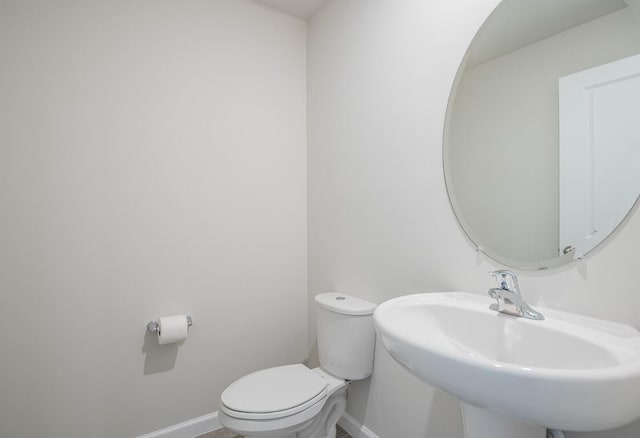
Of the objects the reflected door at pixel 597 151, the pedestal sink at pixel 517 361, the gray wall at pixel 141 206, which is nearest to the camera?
the pedestal sink at pixel 517 361

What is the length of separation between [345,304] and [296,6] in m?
1.77

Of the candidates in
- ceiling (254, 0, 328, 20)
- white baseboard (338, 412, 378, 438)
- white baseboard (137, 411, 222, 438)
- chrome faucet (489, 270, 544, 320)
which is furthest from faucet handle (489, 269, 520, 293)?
ceiling (254, 0, 328, 20)

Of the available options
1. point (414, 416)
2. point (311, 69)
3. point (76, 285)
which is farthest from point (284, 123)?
point (414, 416)

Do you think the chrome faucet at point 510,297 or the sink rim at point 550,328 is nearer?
the sink rim at point 550,328

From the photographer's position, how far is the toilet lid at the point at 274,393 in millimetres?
1248

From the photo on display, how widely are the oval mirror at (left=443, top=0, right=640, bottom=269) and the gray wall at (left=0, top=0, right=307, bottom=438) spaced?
45.6 inches

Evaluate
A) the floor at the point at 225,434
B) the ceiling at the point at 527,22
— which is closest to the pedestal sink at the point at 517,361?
the ceiling at the point at 527,22

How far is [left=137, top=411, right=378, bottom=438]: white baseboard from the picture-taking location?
5.40ft

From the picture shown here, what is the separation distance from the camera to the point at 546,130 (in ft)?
3.34

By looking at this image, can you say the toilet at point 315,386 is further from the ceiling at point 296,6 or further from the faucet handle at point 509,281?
the ceiling at point 296,6

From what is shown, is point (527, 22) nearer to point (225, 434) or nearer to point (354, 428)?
point (354, 428)

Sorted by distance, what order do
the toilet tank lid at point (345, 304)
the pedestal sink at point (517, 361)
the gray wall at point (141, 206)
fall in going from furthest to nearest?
the toilet tank lid at point (345, 304) < the gray wall at point (141, 206) < the pedestal sink at point (517, 361)

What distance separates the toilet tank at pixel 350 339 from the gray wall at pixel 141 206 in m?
0.54

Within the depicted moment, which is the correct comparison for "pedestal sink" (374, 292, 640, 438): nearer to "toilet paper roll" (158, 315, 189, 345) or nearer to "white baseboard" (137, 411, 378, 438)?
"white baseboard" (137, 411, 378, 438)
